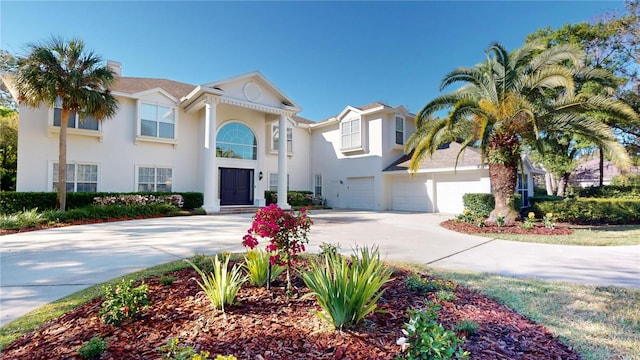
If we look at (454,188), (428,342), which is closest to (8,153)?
(428,342)

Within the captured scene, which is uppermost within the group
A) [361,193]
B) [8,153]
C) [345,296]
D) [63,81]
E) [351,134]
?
[63,81]

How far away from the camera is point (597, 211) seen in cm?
1107

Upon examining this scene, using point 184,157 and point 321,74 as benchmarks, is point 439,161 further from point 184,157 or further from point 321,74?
point 184,157

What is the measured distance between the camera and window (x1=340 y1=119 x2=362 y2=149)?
1969 centimetres

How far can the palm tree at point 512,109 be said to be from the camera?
914 centimetres

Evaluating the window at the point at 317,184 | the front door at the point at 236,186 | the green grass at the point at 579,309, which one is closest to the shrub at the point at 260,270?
the green grass at the point at 579,309

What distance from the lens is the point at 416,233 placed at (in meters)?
9.30

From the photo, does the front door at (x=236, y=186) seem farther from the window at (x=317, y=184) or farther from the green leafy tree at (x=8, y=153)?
the green leafy tree at (x=8, y=153)

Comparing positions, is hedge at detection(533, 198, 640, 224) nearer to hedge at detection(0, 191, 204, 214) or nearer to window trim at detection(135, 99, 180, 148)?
window trim at detection(135, 99, 180, 148)

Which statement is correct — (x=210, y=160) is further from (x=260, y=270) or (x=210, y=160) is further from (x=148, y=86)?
(x=260, y=270)

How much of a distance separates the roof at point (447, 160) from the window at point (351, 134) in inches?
111

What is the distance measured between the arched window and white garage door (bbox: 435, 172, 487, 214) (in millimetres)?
11379

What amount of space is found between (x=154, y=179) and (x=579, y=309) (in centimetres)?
1718

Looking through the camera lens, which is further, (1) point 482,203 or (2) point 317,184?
(2) point 317,184
